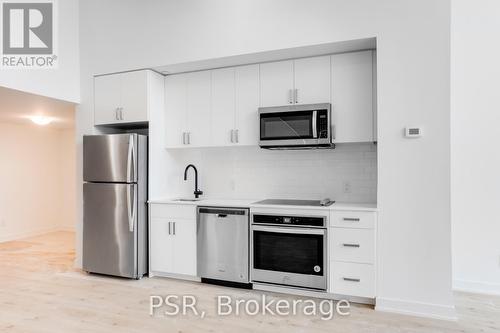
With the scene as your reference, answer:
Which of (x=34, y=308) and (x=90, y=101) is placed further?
(x=90, y=101)

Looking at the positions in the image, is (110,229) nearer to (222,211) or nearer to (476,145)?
(222,211)

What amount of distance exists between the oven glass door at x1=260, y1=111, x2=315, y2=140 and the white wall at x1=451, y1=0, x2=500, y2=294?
1547 mm

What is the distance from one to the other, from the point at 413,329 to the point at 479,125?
2148 millimetres

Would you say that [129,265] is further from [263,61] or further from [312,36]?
[312,36]

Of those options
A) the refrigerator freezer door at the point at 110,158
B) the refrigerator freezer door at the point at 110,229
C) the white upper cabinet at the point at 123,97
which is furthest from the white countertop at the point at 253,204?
the white upper cabinet at the point at 123,97

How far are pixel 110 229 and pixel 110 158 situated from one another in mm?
834

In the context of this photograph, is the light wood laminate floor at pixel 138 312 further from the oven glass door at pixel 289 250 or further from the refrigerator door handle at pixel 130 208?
the refrigerator door handle at pixel 130 208

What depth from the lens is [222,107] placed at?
3.97m

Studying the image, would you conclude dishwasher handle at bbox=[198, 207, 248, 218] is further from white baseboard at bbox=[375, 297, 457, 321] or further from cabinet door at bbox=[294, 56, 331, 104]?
white baseboard at bbox=[375, 297, 457, 321]

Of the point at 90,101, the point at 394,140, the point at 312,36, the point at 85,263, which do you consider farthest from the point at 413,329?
the point at 90,101

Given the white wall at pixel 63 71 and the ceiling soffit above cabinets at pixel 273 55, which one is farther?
the white wall at pixel 63 71

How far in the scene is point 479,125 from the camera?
11.4 feet

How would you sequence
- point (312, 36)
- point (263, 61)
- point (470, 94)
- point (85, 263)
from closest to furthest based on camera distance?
point (312, 36)
point (470, 94)
point (263, 61)
point (85, 263)

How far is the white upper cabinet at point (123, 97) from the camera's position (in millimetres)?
4043
